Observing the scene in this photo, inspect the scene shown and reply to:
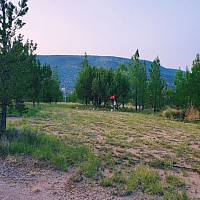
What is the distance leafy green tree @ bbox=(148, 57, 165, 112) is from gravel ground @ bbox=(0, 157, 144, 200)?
81.6 feet

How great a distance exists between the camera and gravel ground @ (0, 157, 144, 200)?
3.87 meters

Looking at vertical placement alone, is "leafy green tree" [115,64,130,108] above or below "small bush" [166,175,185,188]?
above

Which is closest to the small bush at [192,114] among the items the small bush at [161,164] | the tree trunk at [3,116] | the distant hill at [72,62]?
the small bush at [161,164]

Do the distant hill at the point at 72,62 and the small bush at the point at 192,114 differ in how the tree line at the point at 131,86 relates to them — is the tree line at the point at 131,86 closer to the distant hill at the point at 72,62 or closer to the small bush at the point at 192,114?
the small bush at the point at 192,114

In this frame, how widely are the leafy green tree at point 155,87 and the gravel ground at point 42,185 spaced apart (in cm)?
2487

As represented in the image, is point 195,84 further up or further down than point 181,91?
further up

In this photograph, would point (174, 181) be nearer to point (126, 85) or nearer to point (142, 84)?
point (126, 85)

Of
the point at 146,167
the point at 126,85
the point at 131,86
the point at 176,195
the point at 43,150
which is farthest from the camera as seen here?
the point at 131,86

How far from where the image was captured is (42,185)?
4.25 metres

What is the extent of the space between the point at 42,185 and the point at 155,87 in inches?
1015

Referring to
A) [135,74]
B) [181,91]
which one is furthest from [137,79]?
[181,91]

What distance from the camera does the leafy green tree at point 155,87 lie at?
2872 cm

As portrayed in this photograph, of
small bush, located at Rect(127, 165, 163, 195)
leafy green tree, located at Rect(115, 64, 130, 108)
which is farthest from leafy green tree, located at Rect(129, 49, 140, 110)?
small bush, located at Rect(127, 165, 163, 195)

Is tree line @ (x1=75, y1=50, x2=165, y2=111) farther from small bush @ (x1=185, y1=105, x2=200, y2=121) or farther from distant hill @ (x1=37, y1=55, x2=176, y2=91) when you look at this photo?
distant hill @ (x1=37, y1=55, x2=176, y2=91)
